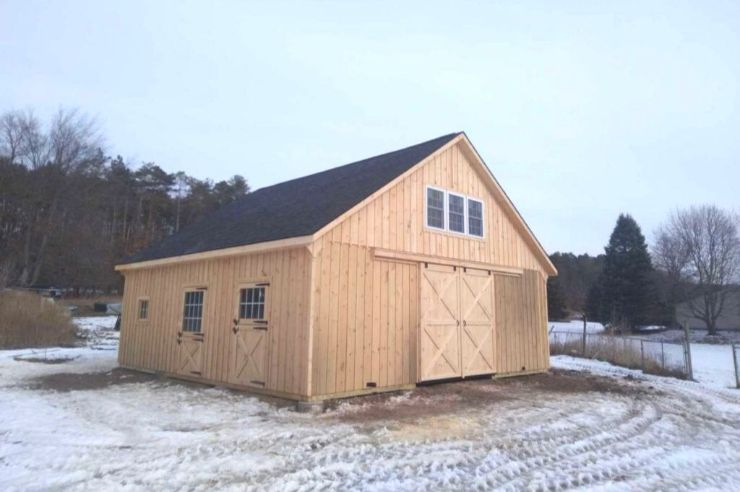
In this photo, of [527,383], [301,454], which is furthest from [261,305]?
[527,383]

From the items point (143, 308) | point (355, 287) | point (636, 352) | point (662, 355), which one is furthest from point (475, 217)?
point (143, 308)

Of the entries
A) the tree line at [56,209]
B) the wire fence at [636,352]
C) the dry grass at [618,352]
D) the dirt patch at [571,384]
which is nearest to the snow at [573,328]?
the dry grass at [618,352]

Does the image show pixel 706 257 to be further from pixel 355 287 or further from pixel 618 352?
pixel 355 287

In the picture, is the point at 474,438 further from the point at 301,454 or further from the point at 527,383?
the point at 527,383

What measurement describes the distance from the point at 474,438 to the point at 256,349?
Answer: 4.57 meters

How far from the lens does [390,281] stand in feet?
32.1

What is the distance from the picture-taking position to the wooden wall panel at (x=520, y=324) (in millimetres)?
12180

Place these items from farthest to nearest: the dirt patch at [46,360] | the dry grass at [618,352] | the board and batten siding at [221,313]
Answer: the dirt patch at [46,360], the dry grass at [618,352], the board and batten siding at [221,313]

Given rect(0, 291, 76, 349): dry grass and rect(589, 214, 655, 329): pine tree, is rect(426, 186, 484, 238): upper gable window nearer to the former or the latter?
rect(0, 291, 76, 349): dry grass

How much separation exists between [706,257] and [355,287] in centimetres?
4012

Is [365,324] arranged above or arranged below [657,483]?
above

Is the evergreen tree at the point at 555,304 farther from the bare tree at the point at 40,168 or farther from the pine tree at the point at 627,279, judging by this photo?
the bare tree at the point at 40,168

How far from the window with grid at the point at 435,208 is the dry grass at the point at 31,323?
1566 centimetres

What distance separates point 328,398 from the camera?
8.46 m
